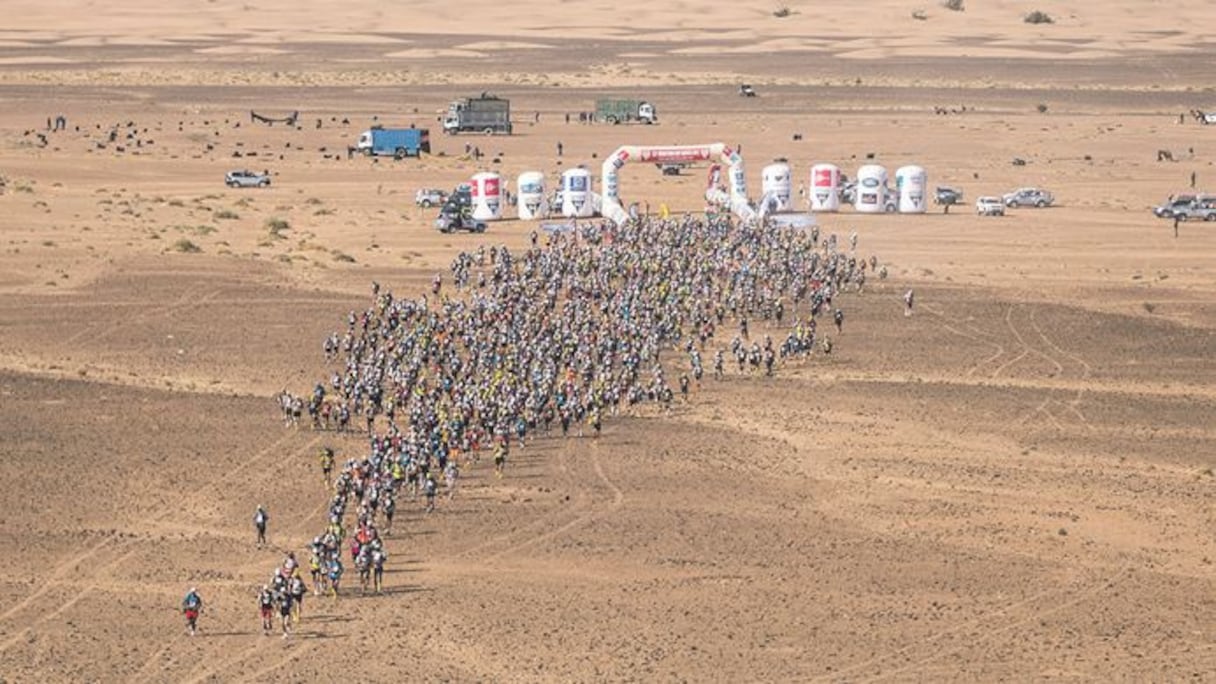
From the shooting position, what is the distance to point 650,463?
52156 millimetres

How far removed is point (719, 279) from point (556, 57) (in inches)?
4289

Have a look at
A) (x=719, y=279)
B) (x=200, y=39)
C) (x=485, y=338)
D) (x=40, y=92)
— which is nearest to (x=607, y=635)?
(x=485, y=338)

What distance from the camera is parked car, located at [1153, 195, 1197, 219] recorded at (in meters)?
97.3

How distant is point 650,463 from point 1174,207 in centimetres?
5108

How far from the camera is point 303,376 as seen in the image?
62906 millimetres

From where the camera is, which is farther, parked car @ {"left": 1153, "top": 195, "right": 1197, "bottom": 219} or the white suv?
the white suv

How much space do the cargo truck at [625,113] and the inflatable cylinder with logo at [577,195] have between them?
1492 inches

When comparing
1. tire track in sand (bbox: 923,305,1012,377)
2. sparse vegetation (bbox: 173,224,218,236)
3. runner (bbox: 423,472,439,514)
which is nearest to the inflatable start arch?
sparse vegetation (bbox: 173,224,218,236)

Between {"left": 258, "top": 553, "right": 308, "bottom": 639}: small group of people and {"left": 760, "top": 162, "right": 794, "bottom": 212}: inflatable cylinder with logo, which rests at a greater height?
{"left": 760, "top": 162, "right": 794, "bottom": 212}: inflatable cylinder with logo

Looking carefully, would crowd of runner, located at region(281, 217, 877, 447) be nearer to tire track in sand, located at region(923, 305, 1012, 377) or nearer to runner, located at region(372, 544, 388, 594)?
tire track in sand, located at region(923, 305, 1012, 377)

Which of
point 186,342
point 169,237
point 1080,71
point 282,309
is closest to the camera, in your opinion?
point 186,342

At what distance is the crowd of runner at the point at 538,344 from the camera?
4797 cm

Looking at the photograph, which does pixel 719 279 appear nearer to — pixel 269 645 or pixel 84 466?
pixel 84 466

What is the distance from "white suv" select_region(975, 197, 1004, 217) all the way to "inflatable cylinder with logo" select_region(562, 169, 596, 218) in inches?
655
